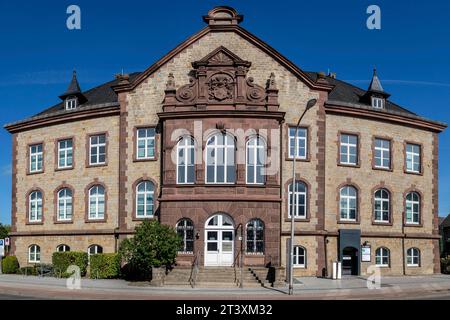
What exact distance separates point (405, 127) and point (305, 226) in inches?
432

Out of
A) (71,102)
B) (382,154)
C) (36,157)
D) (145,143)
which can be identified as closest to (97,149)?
(145,143)

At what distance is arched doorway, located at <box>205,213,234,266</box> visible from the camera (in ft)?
102

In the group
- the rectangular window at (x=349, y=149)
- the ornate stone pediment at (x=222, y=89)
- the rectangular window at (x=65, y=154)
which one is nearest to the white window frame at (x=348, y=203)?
the rectangular window at (x=349, y=149)

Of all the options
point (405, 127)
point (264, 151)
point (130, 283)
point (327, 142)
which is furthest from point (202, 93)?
point (405, 127)

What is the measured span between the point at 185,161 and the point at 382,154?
1415cm

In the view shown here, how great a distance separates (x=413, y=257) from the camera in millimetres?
37531

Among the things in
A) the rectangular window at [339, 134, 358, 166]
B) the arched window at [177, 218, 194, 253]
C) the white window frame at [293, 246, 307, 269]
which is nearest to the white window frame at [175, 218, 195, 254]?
the arched window at [177, 218, 194, 253]

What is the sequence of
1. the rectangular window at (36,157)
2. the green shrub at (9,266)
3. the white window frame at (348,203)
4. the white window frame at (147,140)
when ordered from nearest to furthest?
the white window frame at (147,140) → the white window frame at (348,203) → the green shrub at (9,266) → the rectangular window at (36,157)

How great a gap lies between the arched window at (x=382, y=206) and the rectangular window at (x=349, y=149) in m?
2.91

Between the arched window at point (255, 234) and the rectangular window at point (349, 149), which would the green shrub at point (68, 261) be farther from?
the rectangular window at point (349, 149)

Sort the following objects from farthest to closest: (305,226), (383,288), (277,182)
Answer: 1. (305,226)
2. (277,182)
3. (383,288)

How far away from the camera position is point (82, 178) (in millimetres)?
36969

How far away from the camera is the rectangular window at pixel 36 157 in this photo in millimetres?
39562
